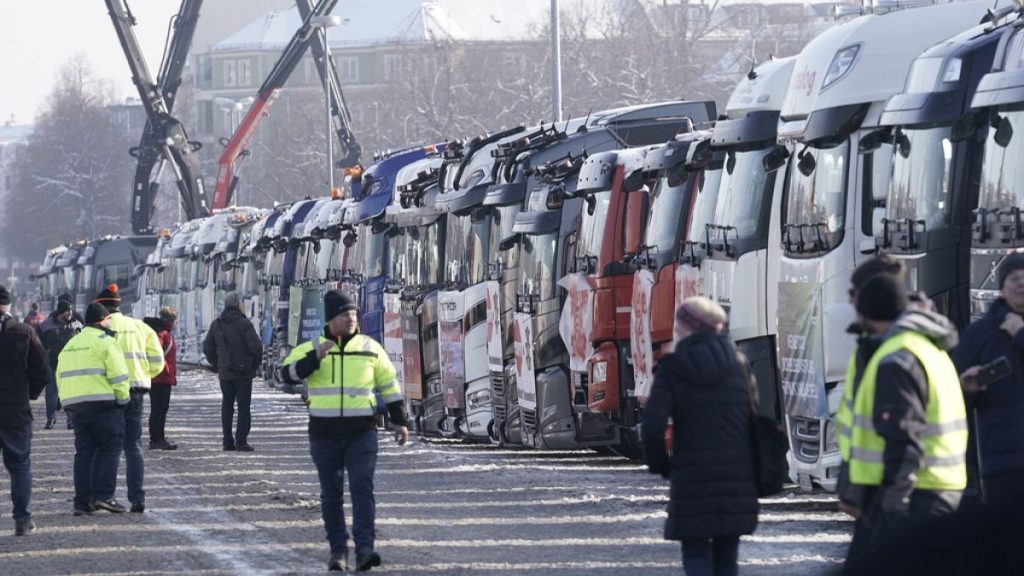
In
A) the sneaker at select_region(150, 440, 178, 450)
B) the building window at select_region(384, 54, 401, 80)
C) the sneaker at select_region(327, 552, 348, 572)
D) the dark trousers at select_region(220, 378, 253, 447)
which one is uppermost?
the building window at select_region(384, 54, 401, 80)

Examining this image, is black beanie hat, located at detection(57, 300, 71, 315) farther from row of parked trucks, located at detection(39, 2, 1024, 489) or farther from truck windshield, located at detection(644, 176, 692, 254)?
truck windshield, located at detection(644, 176, 692, 254)

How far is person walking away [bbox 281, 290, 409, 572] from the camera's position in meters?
12.2

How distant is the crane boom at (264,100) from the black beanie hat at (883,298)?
46.4 meters

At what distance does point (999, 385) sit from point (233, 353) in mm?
17180

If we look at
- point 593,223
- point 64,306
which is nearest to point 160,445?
point 64,306

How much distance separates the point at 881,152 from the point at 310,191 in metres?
85.2

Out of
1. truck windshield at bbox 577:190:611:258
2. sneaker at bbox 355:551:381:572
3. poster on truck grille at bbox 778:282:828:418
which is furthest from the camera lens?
truck windshield at bbox 577:190:611:258

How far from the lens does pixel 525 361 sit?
2052 cm

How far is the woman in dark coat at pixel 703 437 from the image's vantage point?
28.1ft

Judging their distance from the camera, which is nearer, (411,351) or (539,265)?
(539,265)

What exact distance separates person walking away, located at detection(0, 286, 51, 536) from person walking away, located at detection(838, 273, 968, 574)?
8906mm

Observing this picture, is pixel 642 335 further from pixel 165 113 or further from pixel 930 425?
pixel 165 113

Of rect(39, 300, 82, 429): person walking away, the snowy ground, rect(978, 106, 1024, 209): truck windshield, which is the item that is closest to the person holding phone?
the snowy ground

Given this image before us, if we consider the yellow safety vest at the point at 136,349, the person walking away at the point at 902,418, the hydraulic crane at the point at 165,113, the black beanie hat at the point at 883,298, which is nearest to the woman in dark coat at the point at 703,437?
the person walking away at the point at 902,418
